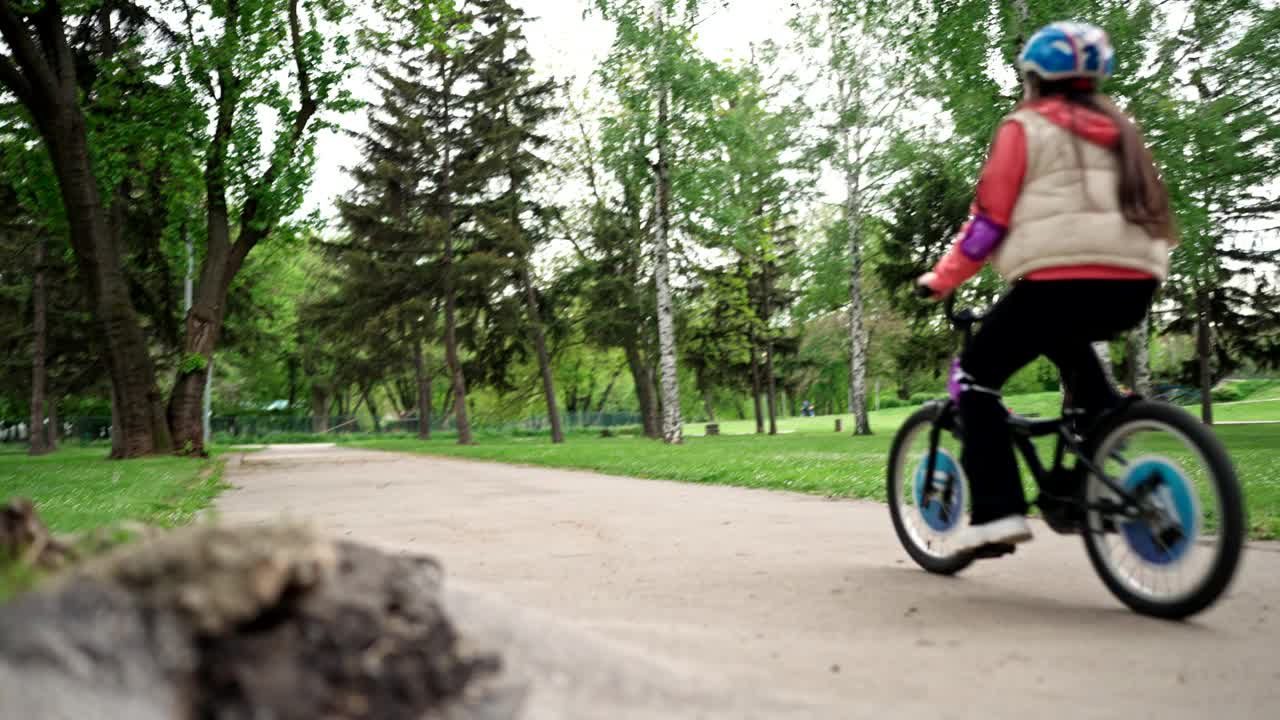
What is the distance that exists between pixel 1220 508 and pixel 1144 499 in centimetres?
34

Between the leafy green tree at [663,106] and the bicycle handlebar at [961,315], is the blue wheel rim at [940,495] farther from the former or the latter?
the leafy green tree at [663,106]

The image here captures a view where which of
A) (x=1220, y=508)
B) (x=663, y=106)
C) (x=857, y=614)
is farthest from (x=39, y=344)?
Result: (x=1220, y=508)

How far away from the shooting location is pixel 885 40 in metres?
27.2

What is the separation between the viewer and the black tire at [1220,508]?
338 centimetres

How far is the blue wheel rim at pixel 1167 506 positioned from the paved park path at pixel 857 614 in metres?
0.27

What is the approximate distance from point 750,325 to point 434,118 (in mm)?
16397

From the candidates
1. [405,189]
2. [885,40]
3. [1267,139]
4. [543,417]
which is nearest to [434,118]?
[405,189]

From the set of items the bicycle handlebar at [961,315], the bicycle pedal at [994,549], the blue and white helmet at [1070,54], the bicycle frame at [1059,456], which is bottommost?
the bicycle pedal at [994,549]

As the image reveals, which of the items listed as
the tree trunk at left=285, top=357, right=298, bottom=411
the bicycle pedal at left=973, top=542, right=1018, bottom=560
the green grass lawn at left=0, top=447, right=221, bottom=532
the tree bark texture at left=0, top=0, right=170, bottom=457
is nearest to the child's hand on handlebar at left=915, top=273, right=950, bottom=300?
the bicycle pedal at left=973, top=542, right=1018, bottom=560

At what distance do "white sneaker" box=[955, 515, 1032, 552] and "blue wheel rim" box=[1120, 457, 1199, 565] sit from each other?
1.23ft

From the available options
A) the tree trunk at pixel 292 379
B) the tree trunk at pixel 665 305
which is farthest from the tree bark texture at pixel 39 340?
the tree trunk at pixel 665 305

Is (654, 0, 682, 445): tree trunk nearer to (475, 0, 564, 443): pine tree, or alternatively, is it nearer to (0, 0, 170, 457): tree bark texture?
(475, 0, 564, 443): pine tree

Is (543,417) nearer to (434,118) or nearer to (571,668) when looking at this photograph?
(434,118)

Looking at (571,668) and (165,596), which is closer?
(165,596)
